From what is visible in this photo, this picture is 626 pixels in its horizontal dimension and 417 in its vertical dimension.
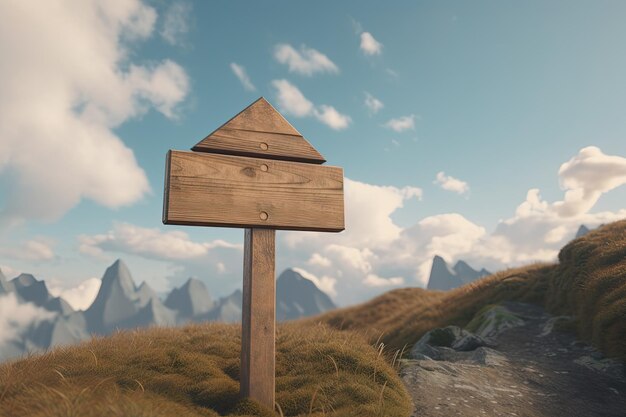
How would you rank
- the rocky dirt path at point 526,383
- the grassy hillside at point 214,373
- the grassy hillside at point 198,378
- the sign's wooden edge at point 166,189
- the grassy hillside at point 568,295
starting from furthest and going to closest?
the grassy hillside at point 568,295 < the rocky dirt path at point 526,383 < the sign's wooden edge at point 166,189 < the grassy hillside at point 198,378 < the grassy hillside at point 214,373

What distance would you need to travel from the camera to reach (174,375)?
6090 millimetres

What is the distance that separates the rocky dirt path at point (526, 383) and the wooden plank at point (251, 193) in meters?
3.17

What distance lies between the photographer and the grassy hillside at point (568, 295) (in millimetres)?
9867

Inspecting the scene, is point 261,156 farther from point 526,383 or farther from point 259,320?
point 526,383

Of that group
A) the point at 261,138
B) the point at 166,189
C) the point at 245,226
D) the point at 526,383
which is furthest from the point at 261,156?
the point at 526,383

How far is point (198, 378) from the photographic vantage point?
241 inches

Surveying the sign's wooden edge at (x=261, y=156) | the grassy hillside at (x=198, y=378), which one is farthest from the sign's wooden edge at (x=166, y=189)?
the grassy hillside at (x=198, y=378)

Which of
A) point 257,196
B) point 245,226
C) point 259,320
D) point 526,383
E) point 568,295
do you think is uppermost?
point 257,196

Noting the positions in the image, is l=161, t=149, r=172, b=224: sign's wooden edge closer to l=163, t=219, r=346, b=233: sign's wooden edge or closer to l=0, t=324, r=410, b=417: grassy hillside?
l=163, t=219, r=346, b=233: sign's wooden edge

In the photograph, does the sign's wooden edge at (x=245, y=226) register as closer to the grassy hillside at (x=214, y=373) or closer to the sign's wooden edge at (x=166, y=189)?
the sign's wooden edge at (x=166, y=189)

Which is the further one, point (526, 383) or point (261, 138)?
point (526, 383)

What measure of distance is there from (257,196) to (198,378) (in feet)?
8.99

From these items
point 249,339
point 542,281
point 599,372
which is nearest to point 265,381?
point 249,339

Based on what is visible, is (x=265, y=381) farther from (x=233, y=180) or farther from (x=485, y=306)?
(x=485, y=306)
